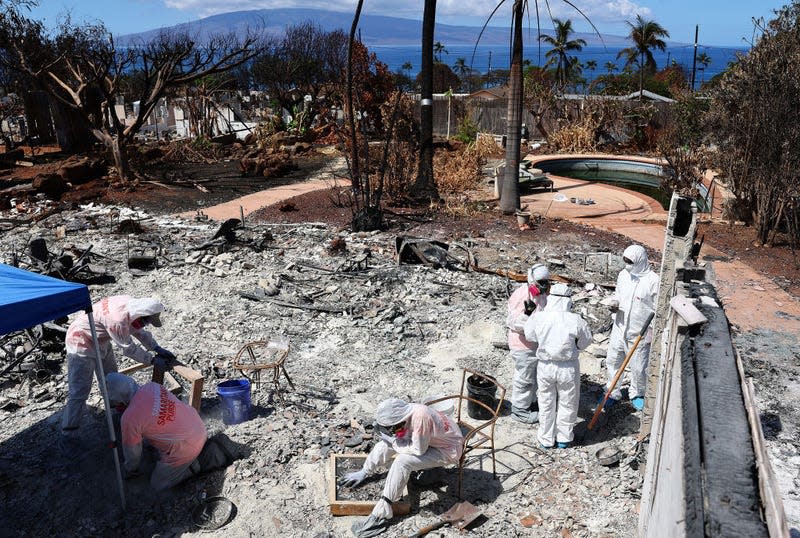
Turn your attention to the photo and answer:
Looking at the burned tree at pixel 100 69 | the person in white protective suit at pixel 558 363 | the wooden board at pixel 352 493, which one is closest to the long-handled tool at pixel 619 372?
the person in white protective suit at pixel 558 363

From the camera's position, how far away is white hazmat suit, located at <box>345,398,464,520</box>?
465cm

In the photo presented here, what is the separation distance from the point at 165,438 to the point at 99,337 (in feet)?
4.21

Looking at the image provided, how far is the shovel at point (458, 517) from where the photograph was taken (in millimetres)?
4633

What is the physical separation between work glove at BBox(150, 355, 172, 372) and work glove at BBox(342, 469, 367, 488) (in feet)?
6.83

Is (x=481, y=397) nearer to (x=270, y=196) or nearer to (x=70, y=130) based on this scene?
(x=270, y=196)

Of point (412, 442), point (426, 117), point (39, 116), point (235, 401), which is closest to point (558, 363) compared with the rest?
point (412, 442)

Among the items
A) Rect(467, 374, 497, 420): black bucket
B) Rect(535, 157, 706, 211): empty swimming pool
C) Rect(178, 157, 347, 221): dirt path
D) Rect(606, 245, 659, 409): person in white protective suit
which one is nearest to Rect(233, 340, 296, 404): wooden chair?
Rect(467, 374, 497, 420): black bucket

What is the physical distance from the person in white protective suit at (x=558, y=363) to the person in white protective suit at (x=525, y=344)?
0.37 metres

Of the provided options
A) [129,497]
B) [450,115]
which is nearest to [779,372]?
[129,497]

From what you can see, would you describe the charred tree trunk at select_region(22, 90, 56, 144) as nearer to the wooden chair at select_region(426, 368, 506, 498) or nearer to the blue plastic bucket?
the blue plastic bucket

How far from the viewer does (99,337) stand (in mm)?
5605

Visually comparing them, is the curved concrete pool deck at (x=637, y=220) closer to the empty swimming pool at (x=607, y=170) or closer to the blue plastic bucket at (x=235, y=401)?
the empty swimming pool at (x=607, y=170)

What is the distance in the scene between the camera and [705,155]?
14289 mm

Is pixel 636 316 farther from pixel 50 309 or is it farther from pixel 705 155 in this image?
pixel 705 155
